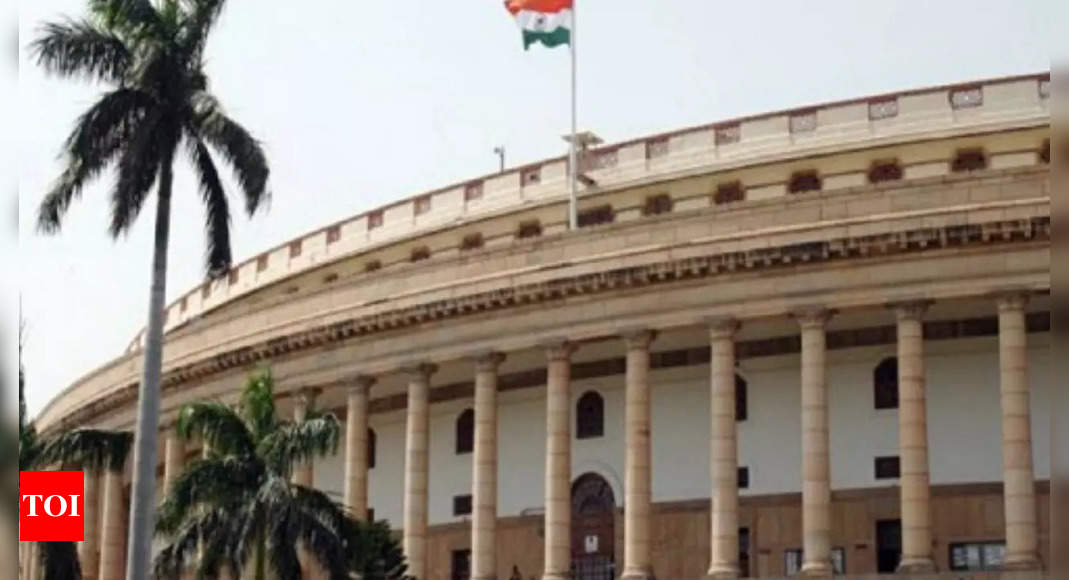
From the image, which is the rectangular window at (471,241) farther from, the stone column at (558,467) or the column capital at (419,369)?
the stone column at (558,467)

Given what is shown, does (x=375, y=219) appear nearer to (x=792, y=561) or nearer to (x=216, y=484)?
(x=792, y=561)

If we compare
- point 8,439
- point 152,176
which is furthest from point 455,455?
point 8,439

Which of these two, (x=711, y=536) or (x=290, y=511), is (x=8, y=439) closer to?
(x=290, y=511)

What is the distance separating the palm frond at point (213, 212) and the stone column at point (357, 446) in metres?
19.7

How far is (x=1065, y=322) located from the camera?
18.0ft

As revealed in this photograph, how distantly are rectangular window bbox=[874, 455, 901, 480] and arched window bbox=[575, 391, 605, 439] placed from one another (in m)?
9.80

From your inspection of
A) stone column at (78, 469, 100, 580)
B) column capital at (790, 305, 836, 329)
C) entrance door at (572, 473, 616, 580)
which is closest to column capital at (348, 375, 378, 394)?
entrance door at (572, 473, 616, 580)

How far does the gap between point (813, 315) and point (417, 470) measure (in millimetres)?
14733

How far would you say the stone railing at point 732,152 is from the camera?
57344 millimetres

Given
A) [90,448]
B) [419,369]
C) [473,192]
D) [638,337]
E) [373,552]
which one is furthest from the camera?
[473,192]

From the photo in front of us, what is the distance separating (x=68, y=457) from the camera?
126 ft

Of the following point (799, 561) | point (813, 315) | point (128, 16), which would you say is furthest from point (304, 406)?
point (128, 16)

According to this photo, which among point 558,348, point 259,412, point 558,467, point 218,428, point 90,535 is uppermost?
point 558,348

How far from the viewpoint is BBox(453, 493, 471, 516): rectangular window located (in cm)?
5769
